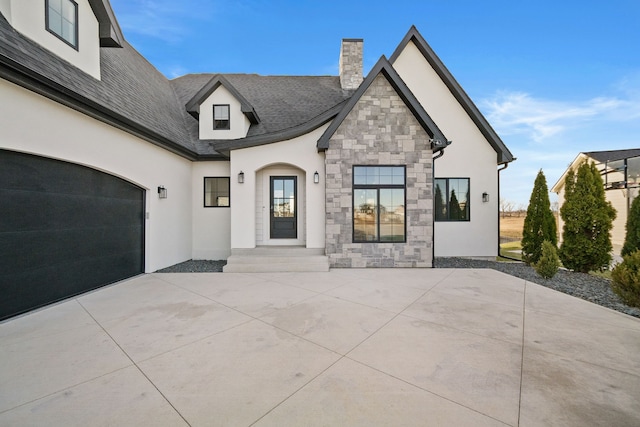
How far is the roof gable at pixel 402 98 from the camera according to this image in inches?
288

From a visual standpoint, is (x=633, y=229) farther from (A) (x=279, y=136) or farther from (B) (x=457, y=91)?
(A) (x=279, y=136)

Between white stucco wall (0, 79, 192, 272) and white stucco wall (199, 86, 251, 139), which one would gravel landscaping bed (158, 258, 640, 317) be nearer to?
white stucco wall (0, 79, 192, 272)

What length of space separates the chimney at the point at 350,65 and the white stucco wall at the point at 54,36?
922 centimetres

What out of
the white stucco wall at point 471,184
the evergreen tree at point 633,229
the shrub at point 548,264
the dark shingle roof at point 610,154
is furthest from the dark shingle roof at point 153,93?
the dark shingle roof at point 610,154

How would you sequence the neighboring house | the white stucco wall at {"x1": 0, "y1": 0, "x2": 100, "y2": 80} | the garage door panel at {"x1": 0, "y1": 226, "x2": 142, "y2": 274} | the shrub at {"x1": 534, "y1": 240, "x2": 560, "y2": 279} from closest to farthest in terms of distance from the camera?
the garage door panel at {"x1": 0, "y1": 226, "x2": 142, "y2": 274}
the white stucco wall at {"x1": 0, "y1": 0, "x2": 100, "y2": 80}
the shrub at {"x1": 534, "y1": 240, "x2": 560, "y2": 279}
the neighboring house

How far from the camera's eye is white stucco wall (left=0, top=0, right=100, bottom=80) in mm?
4535

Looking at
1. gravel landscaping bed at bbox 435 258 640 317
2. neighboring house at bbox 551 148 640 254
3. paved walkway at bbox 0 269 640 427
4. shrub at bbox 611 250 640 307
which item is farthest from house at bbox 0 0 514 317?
neighboring house at bbox 551 148 640 254

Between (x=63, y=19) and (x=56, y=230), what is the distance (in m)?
4.56

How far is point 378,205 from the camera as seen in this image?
25.2 feet

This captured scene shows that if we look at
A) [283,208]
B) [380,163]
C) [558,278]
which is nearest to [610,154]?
[558,278]

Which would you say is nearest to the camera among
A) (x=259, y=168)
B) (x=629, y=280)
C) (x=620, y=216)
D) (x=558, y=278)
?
(x=629, y=280)

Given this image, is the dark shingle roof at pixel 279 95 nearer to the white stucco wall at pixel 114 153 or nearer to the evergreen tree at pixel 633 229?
the white stucco wall at pixel 114 153

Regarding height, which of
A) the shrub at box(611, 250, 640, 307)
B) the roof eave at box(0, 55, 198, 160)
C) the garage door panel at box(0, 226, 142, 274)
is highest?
the roof eave at box(0, 55, 198, 160)

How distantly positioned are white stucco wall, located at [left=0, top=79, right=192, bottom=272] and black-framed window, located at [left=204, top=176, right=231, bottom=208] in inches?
22.5
